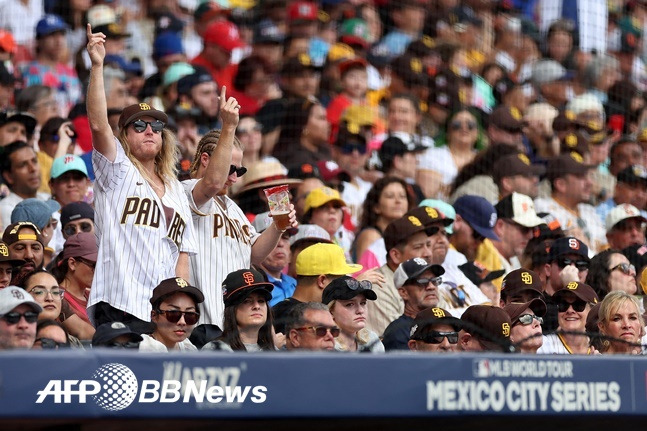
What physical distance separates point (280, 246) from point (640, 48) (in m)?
8.26

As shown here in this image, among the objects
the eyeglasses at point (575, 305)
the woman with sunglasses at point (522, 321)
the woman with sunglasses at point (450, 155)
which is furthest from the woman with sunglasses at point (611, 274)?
the woman with sunglasses at point (450, 155)

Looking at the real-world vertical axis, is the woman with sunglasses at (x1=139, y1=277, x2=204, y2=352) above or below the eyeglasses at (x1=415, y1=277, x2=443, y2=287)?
below

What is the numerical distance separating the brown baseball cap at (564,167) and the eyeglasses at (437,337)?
14.3 ft

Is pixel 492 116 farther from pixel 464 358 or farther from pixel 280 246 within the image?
pixel 464 358

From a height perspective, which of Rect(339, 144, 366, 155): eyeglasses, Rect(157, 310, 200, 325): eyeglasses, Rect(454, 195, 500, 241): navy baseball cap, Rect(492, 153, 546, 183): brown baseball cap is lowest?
Rect(157, 310, 200, 325): eyeglasses

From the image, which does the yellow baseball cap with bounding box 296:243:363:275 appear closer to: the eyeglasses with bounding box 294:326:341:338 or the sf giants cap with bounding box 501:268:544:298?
the sf giants cap with bounding box 501:268:544:298

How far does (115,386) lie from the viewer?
3799 millimetres

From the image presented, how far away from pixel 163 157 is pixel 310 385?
255 cm

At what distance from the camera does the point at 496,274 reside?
8273 mm

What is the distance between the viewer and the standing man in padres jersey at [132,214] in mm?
5789

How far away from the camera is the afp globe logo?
379 cm

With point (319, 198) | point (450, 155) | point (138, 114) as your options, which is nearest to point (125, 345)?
point (138, 114)

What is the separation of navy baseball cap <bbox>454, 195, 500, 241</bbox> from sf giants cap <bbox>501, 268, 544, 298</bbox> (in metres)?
1.59

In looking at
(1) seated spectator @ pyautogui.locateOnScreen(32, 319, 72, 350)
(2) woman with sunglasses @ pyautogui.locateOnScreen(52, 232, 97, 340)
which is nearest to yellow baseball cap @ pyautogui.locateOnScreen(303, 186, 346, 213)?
(2) woman with sunglasses @ pyautogui.locateOnScreen(52, 232, 97, 340)
